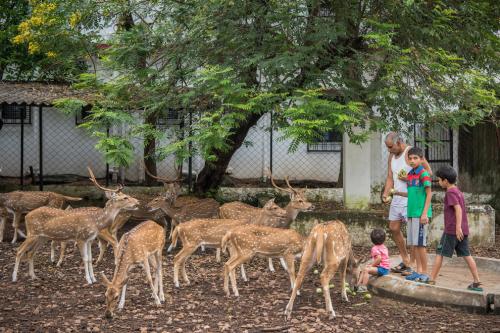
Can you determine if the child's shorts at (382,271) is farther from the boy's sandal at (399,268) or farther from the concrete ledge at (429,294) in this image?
the boy's sandal at (399,268)

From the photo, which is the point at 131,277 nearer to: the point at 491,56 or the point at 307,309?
the point at 307,309

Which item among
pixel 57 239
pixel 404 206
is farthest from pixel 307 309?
pixel 57 239

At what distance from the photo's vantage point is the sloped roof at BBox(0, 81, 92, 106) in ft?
48.3

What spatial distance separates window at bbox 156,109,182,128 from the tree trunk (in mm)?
994

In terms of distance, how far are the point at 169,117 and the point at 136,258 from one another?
526 centimetres

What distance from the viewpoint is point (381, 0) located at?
451 inches

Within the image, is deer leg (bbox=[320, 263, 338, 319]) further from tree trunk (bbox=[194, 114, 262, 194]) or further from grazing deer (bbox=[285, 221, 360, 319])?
tree trunk (bbox=[194, 114, 262, 194])

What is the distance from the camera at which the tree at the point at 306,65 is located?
11062 millimetres

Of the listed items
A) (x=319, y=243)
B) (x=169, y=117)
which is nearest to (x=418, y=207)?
(x=319, y=243)

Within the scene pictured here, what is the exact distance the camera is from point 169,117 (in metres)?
13.7

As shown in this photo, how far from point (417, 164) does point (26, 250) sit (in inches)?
211

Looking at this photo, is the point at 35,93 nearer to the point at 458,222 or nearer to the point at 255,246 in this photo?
the point at 255,246

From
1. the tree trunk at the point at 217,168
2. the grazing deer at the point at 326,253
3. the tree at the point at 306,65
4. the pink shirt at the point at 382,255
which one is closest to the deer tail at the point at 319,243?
the grazing deer at the point at 326,253

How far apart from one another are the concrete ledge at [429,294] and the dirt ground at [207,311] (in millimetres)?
93
